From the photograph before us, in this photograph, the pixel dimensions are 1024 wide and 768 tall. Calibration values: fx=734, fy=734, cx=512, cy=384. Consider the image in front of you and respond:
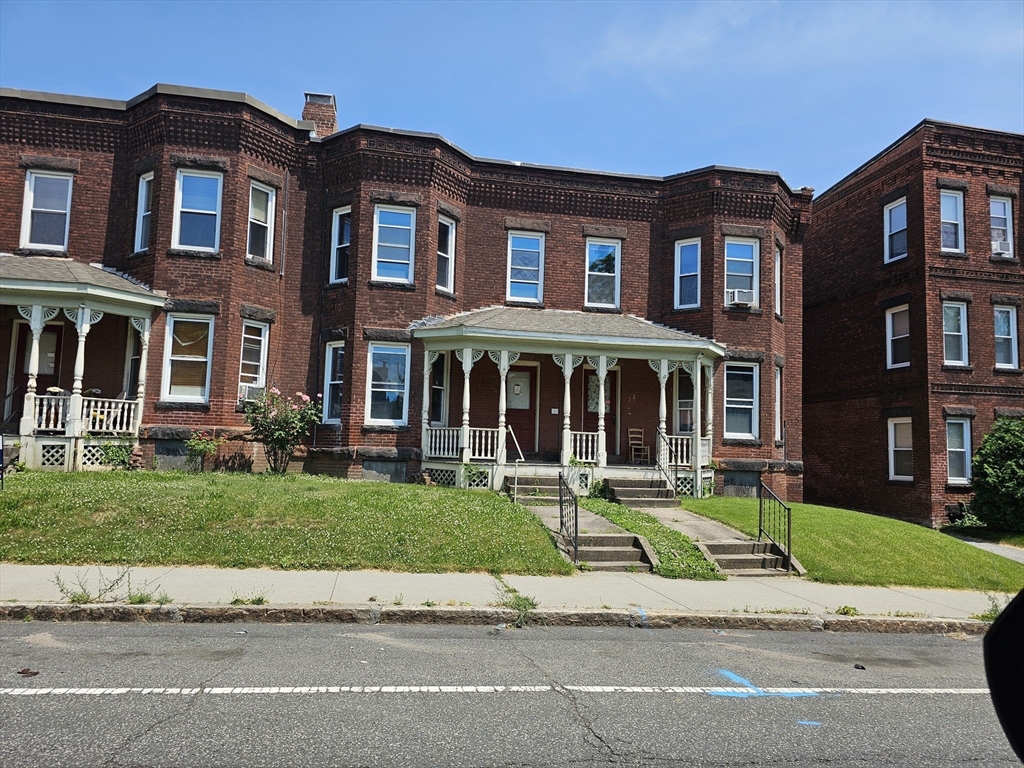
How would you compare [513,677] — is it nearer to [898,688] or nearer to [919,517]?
[898,688]

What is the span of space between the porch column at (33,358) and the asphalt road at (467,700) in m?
10.5

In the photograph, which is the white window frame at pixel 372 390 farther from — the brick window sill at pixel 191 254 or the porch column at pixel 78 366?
the porch column at pixel 78 366

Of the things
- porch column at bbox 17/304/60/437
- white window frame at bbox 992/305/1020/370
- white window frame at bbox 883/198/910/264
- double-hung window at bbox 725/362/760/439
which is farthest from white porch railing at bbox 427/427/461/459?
white window frame at bbox 992/305/1020/370

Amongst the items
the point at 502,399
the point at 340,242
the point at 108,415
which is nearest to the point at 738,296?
the point at 502,399

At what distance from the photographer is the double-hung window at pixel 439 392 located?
1959 centimetres

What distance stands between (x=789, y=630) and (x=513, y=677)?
409cm

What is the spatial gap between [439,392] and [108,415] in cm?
796

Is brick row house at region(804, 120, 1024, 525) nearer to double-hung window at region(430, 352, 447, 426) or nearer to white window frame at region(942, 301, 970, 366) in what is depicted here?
white window frame at region(942, 301, 970, 366)

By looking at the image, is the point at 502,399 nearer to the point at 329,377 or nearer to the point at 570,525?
the point at 329,377

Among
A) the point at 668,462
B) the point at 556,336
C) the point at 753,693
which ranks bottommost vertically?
the point at 753,693

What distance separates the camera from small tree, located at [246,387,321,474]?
57.7ft

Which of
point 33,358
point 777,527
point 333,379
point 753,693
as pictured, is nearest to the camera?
point 753,693

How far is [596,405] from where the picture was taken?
20.8 m

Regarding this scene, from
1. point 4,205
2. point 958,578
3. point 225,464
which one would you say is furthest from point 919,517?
point 4,205
